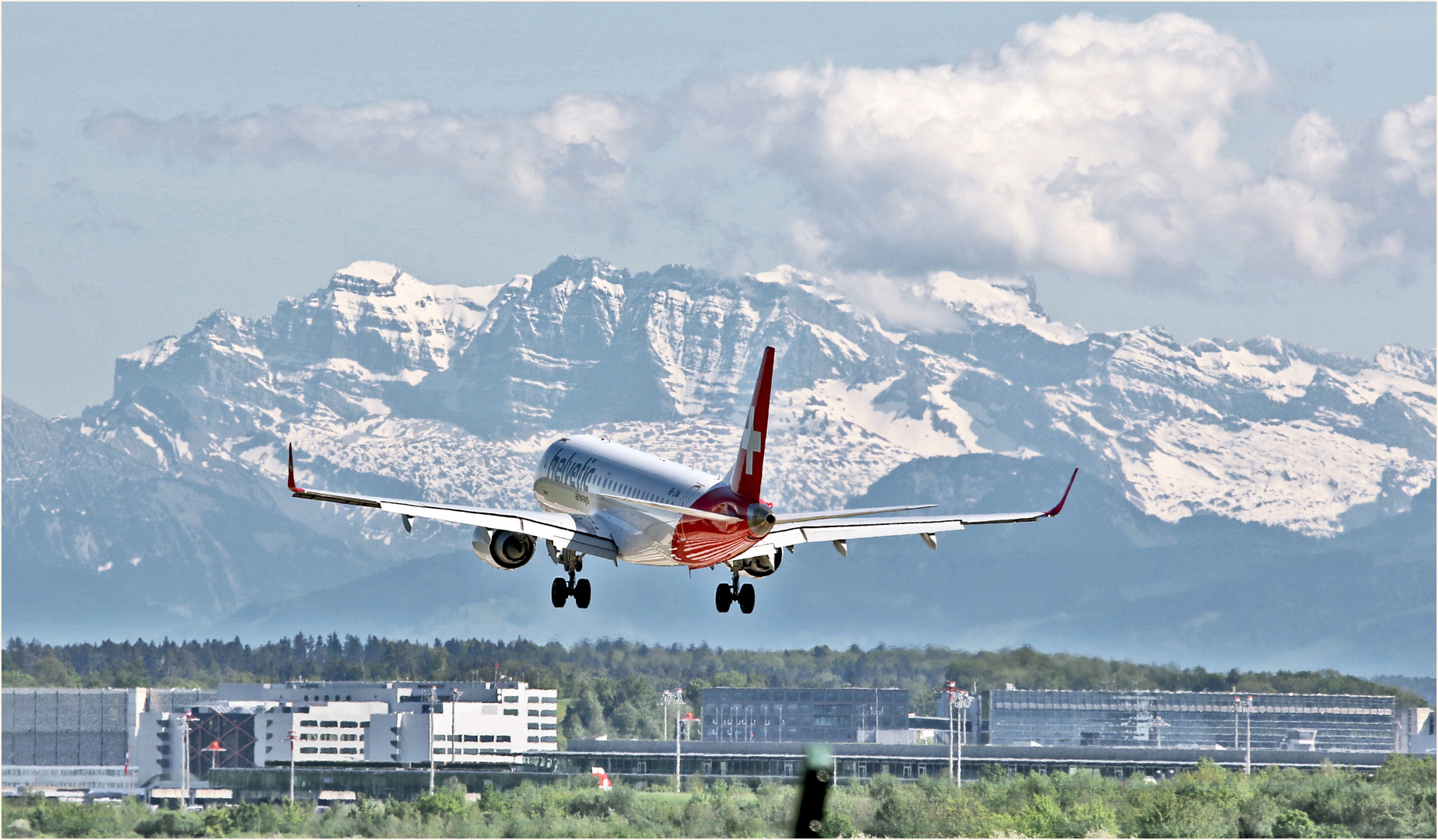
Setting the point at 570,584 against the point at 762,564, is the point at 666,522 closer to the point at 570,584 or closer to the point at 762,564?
the point at 762,564

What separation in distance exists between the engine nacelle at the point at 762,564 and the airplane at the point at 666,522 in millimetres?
65

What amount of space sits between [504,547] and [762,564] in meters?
11.0

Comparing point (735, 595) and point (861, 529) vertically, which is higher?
point (861, 529)

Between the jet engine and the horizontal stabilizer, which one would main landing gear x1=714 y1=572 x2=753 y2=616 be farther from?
the horizontal stabilizer

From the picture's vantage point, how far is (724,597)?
86.9m

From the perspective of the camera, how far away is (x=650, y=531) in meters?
86.7

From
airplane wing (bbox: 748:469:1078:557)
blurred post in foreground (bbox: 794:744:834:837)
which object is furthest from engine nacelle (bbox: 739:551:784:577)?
blurred post in foreground (bbox: 794:744:834:837)

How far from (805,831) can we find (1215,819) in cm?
17249

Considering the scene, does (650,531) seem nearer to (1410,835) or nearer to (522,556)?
(522,556)

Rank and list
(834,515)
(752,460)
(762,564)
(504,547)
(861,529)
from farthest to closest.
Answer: (504,547), (861,529), (762,564), (752,460), (834,515)

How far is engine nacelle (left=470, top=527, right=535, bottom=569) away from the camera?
90375mm

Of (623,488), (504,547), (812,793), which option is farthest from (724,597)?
(812,793)

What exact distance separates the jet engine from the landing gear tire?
1180 millimetres

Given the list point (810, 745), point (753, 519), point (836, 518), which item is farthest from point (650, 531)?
point (810, 745)
